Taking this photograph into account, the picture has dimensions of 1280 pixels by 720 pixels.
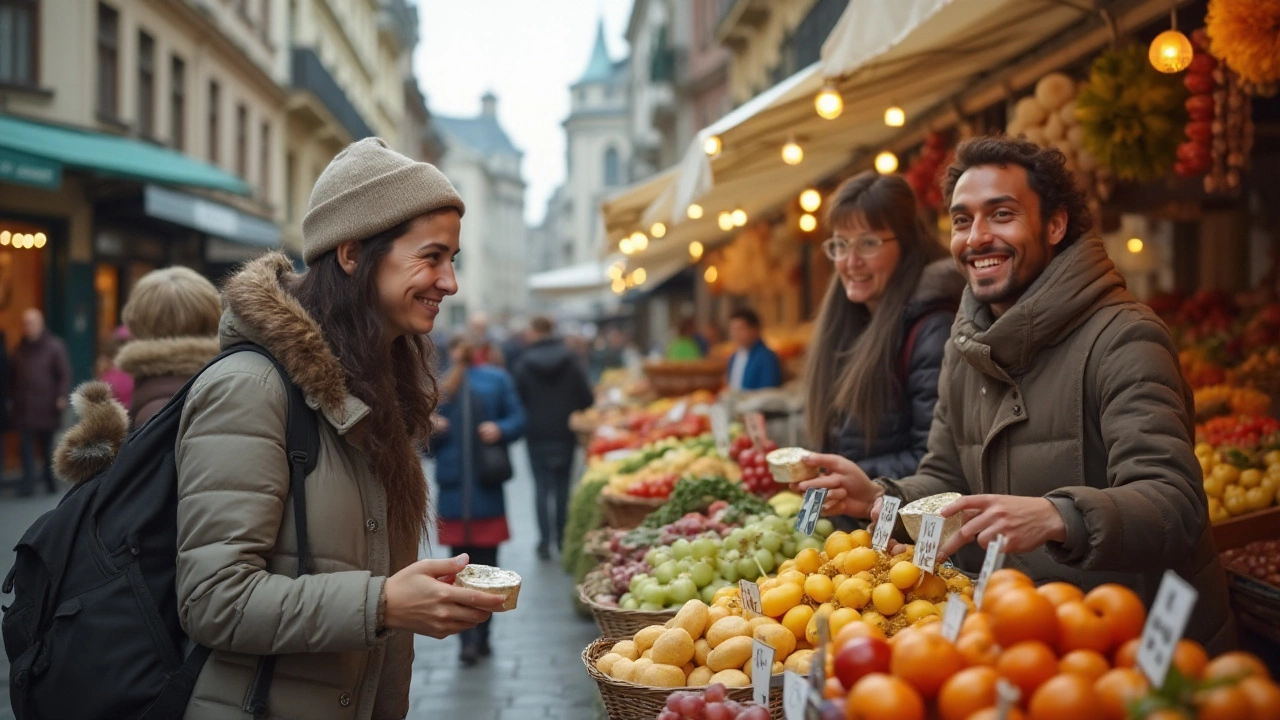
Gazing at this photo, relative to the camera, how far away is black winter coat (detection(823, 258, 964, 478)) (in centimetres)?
376

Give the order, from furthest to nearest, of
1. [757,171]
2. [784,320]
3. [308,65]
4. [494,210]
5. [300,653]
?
[494,210], [308,65], [784,320], [757,171], [300,653]

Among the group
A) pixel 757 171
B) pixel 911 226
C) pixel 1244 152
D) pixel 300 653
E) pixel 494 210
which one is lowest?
pixel 300 653

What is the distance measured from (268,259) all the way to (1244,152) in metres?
3.90

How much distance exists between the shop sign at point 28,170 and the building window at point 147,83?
6.28 m

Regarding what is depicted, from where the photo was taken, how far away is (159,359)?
13.6 feet

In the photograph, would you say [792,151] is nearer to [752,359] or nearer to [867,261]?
[752,359]

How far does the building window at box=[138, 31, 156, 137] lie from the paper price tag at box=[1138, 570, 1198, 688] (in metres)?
17.9

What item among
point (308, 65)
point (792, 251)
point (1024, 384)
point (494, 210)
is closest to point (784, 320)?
point (792, 251)

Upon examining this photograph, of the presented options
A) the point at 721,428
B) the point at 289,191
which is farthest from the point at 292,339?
the point at 289,191

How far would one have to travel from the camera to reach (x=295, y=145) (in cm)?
2725

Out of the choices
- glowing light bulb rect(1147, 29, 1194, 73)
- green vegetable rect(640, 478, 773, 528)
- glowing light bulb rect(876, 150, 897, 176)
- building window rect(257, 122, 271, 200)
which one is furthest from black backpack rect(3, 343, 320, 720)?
building window rect(257, 122, 271, 200)

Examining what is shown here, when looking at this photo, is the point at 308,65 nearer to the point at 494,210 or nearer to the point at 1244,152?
the point at 1244,152

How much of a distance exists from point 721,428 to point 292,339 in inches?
156

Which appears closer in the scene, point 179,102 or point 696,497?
point 696,497
